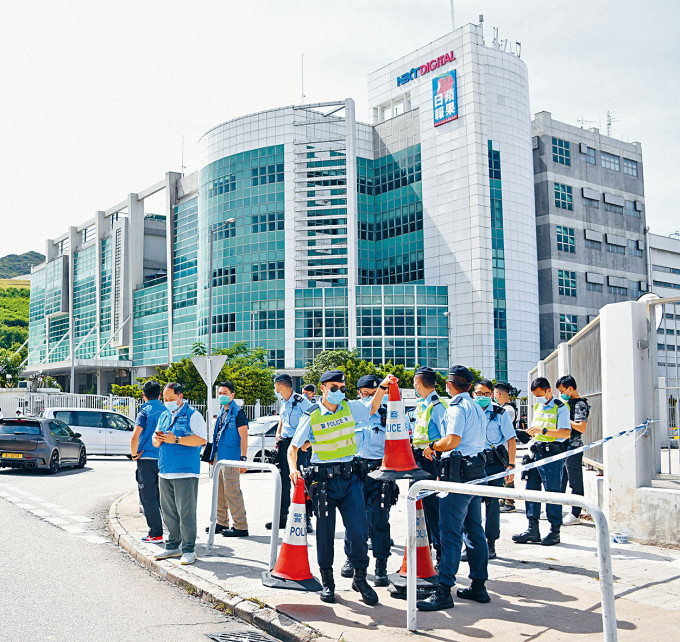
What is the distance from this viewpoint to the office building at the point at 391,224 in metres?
62.6

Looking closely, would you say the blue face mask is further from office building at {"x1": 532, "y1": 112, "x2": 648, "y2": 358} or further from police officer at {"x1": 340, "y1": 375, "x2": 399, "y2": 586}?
office building at {"x1": 532, "y1": 112, "x2": 648, "y2": 358}

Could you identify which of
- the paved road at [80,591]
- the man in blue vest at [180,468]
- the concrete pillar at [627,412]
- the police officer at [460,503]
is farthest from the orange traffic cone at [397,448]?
the concrete pillar at [627,412]

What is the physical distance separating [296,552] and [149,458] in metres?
3.48

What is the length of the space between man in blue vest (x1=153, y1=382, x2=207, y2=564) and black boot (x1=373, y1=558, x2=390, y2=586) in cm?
213

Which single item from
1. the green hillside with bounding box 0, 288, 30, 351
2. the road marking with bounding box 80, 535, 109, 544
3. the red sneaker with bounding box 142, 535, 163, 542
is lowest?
the road marking with bounding box 80, 535, 109, 544

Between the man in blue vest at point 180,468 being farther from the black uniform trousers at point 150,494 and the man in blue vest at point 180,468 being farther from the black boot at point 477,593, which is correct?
the black boot at point 477,593

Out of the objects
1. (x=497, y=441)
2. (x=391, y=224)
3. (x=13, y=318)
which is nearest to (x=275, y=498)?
(x=497, y=441)

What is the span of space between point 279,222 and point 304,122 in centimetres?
962

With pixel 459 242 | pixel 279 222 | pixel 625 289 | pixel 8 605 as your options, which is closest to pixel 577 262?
pixel 625 289

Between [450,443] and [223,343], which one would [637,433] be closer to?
[450,443]

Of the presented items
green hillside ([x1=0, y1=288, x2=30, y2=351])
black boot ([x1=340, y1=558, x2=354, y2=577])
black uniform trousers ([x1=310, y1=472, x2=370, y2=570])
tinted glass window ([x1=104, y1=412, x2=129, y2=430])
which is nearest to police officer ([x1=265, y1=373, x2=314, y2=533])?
black boot ([x1=340, y1=558, x2=354, y2=577])

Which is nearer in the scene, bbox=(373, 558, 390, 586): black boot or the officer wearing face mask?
bbox=(373, 558, 390, 586): black boot

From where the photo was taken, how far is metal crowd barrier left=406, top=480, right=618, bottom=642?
394 centimetres

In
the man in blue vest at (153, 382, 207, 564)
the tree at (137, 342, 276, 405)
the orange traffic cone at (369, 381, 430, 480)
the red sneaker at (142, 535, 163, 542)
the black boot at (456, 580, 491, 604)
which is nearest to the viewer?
the black boot at (456, 580, 491, 604)
